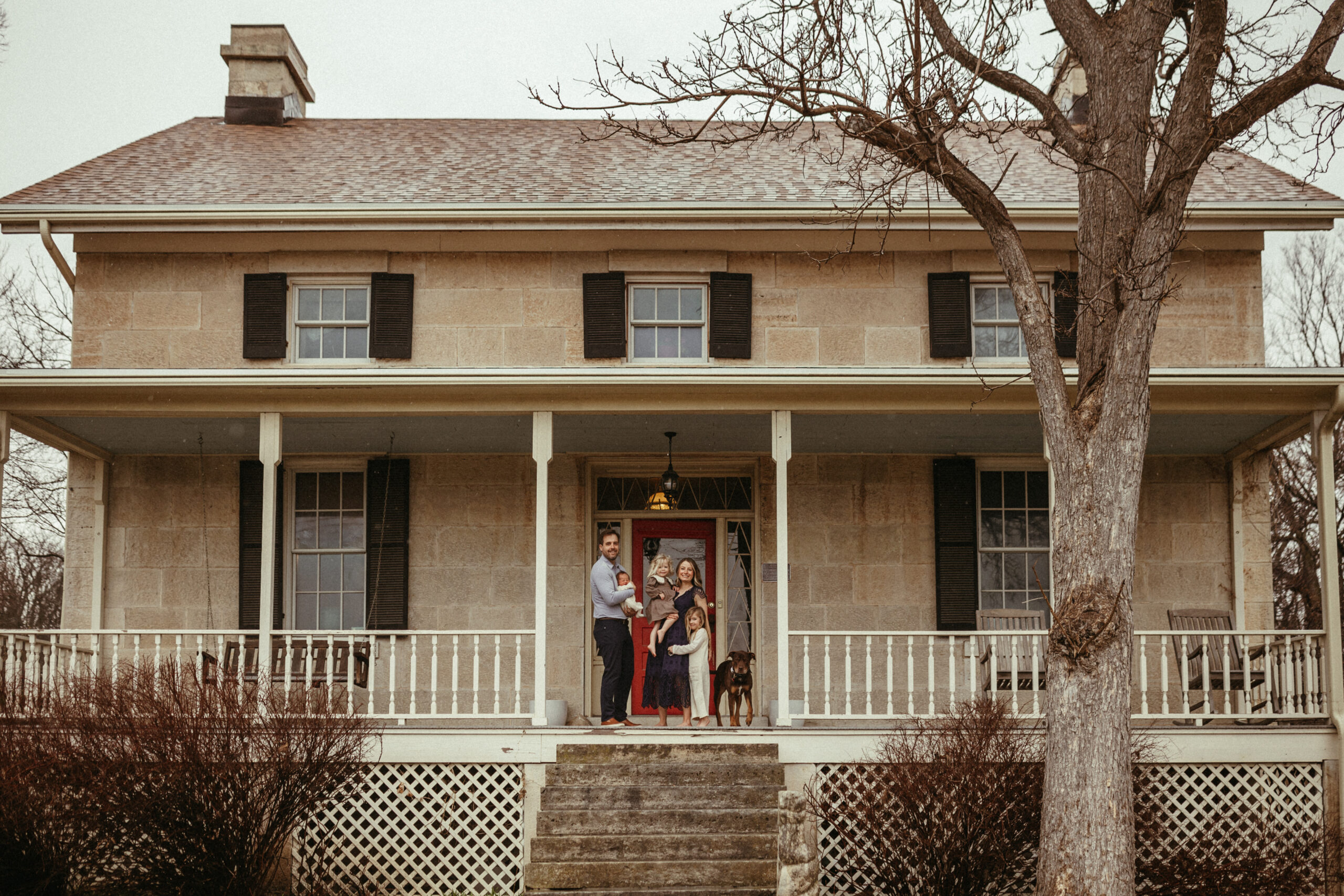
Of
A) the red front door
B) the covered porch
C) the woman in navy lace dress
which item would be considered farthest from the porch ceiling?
the woman in navy lace dress

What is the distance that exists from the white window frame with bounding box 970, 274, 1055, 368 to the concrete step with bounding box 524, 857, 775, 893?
18.2 feet

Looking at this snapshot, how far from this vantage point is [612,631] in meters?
9.88

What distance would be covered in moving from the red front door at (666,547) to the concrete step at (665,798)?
355 cm

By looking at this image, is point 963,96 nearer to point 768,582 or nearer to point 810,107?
point 810,107

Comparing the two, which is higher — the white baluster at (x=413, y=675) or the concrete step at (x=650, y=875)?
the white baluster at (x=413, y=675)

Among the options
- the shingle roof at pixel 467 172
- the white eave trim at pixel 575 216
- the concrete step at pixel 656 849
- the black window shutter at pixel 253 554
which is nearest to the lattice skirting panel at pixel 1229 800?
the concrete step at pixel 656 849

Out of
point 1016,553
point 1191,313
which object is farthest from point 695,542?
point 1191,313

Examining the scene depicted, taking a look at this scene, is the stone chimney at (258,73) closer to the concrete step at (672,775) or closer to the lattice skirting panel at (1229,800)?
the concrete step at (672,775)

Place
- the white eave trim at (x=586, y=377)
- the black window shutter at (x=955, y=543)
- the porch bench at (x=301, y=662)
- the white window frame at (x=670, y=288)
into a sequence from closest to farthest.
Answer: the white eave trim at (x=586, y=377), the porch bench at (x=301, y=662), the black window shutter at (x=955, y=543), the white window frame at (x=670, y=288)

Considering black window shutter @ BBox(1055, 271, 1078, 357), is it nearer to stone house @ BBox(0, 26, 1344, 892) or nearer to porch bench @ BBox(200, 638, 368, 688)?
stone house @ BBox(0, 26, 1344, 892)

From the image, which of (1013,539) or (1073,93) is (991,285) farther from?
(1073,93)

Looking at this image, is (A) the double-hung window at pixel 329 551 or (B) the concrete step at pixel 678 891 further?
(A) the double-hung window at pixel 329 551

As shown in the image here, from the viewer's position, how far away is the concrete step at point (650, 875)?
8383 millimetres

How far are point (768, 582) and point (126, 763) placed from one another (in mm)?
5926
